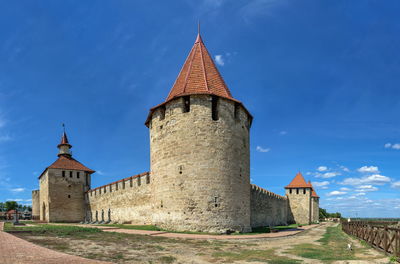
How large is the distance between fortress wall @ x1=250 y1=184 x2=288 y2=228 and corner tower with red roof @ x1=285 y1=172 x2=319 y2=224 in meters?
5.59

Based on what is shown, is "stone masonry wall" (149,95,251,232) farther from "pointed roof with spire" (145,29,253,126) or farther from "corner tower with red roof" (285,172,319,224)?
"corner tower with red roof" (285,172,319,224)

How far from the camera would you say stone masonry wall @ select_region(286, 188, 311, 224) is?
36.5m

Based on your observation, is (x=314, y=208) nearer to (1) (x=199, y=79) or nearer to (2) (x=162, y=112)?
(1) (x=199, y=79)

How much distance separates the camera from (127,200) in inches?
880

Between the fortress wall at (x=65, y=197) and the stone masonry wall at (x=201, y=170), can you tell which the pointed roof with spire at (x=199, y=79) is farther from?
the fortress wall at (x=65, y=197)

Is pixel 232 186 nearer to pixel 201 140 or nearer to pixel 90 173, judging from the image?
pixel 201 140

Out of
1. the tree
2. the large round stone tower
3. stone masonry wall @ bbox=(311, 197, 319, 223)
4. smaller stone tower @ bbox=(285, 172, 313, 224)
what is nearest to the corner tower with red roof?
smaller stone tower @ bbox=(285, 172, 313, 224)

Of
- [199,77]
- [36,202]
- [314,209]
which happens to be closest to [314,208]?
[314,209]

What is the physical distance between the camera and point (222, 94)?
55.2 feet

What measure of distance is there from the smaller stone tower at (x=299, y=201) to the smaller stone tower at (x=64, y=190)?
25.8 metres

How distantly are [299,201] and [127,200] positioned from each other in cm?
2442

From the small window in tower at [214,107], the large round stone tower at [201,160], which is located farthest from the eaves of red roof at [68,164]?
the small window in tower at [214,107]

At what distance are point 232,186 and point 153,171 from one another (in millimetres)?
5270

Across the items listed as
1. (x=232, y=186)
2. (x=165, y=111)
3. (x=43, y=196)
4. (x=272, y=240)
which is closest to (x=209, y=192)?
(x=232, y=186)
